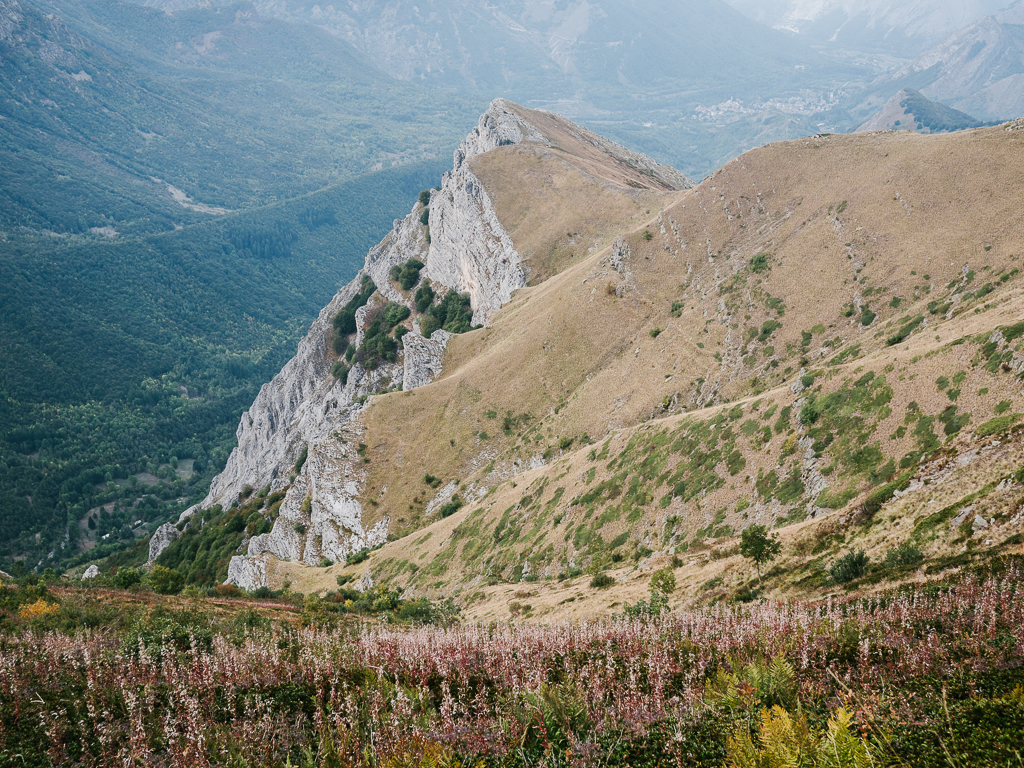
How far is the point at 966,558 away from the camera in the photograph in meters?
19.1

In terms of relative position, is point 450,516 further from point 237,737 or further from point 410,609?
point 237,737

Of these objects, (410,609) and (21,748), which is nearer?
(21,748)

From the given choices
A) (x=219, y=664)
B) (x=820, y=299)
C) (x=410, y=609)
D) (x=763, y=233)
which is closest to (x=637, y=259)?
(x=763, y=233)

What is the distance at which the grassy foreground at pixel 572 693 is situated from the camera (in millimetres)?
10562

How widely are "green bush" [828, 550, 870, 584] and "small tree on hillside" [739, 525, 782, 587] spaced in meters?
3.46

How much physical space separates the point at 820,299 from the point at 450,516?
48.8 meters

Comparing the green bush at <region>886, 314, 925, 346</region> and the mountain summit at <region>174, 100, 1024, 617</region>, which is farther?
the green bush at <region>886, 314, 925, 346</region>

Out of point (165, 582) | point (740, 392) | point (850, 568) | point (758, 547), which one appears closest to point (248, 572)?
point (165, 582)

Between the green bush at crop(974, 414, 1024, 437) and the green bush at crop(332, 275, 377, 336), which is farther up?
the green bush at crop(332, 275, 377, 336)

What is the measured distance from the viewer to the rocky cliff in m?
85.1

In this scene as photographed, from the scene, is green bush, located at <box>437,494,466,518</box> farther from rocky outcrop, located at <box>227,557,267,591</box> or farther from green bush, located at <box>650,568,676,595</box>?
green bush, located at <box>650,568,676,595</box>

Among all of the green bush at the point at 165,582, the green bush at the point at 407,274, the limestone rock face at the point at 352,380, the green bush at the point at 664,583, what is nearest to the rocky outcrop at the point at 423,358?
the limestone rock face at the point at 352,380

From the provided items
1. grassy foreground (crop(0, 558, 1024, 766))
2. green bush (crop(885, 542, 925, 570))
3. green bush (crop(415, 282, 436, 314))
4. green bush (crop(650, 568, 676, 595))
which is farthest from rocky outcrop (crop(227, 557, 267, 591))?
green bush (crop(415, 282, 436, 314))

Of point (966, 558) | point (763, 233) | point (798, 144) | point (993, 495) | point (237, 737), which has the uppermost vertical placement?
Result: point (798, 144)
